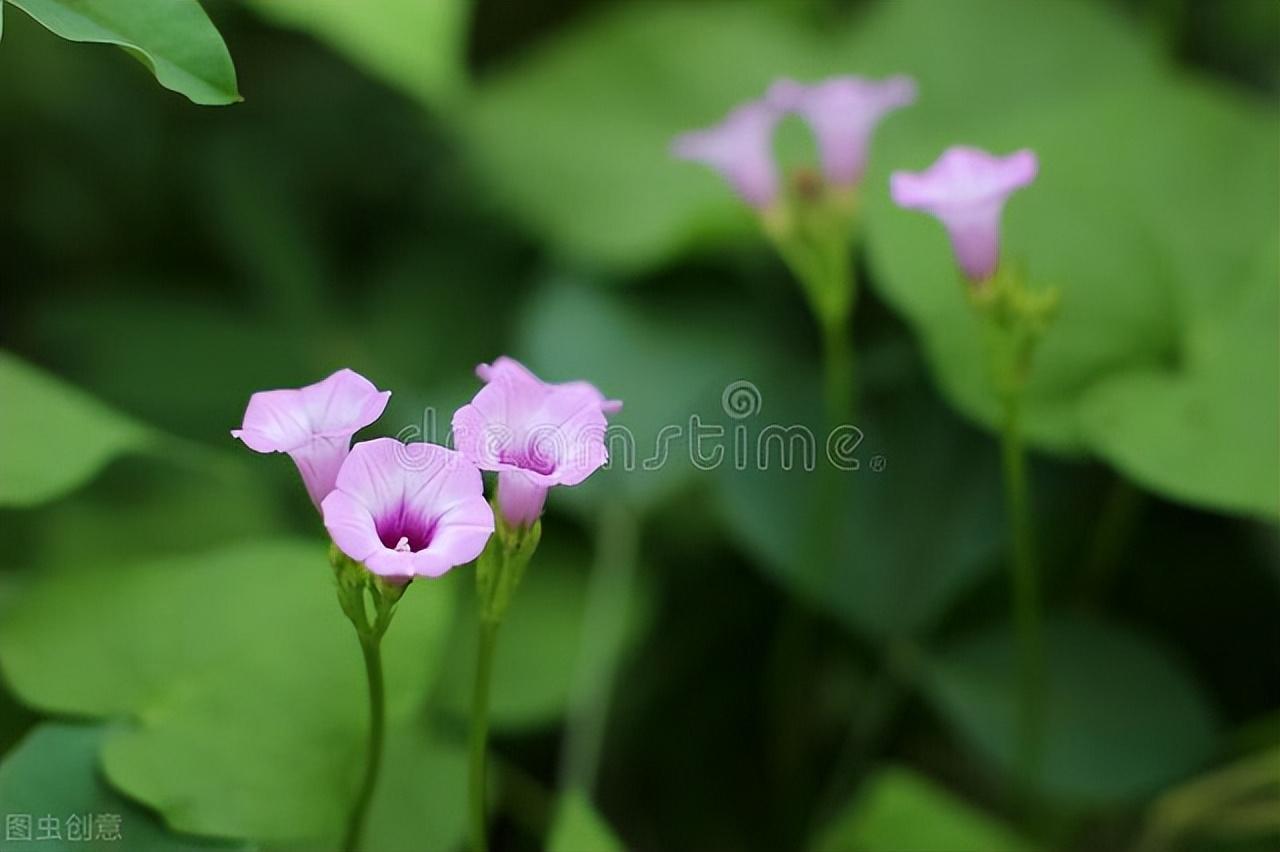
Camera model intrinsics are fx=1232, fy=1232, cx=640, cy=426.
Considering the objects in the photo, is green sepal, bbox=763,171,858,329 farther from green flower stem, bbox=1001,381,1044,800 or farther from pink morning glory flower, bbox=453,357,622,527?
pink morning glory flower, bbox=453,357,622,527

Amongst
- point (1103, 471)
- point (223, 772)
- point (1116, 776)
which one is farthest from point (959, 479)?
point (223, 772)

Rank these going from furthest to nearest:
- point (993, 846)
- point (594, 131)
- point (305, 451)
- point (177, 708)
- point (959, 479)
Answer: point (594, 131) → point (959, 479) → point (993, 846) → point (177, 708) → point (305, 451)

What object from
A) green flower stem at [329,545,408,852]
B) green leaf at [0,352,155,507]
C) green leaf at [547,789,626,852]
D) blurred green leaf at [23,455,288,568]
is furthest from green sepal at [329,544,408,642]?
blurred green leaf at [23,455,288,568]

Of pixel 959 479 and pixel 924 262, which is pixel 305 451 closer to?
pixel 924 262

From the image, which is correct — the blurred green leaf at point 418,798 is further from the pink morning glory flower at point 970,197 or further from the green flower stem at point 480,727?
the pink morning glory flower at point 970,197

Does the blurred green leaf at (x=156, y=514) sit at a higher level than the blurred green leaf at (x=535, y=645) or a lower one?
higher

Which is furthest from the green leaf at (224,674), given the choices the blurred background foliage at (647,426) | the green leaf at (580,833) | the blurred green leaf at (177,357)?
the blurred green leaf at (177,357)
